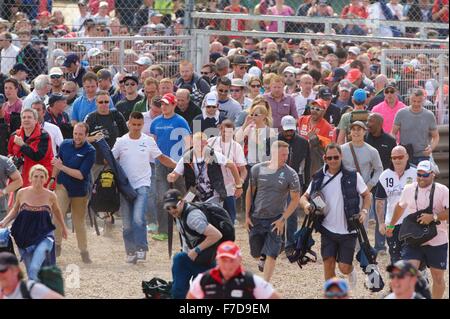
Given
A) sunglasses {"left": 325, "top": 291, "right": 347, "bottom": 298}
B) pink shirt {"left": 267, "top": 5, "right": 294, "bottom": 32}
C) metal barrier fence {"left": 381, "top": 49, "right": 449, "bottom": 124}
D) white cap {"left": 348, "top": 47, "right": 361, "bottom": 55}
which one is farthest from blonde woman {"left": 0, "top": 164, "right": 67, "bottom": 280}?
pink shirt {"left": 267, "top": 5, "right": 294, "bottom": 32}

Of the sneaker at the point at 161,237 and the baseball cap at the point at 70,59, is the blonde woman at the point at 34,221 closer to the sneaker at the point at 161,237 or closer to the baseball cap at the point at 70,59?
the sneaker at the point at 161,237

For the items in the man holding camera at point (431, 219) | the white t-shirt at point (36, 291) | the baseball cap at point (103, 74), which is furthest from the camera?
the baseball cap at point (103, 74)

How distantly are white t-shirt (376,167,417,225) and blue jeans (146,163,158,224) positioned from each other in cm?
315

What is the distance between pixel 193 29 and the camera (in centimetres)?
1820

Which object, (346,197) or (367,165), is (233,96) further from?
(346,197)

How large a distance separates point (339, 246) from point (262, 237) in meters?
0.97

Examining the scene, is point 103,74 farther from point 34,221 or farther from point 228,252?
point 228,252

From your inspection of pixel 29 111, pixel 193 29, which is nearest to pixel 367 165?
pixel 29 111

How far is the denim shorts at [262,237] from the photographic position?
12.9m

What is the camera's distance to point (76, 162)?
45.5 feet

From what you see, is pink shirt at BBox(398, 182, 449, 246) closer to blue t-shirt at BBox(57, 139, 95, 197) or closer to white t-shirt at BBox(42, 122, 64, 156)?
blue t-shirt at BBox(57, 139, 95, 197)

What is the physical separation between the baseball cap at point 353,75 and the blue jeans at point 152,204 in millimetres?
4114

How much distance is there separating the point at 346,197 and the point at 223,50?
8421 mm

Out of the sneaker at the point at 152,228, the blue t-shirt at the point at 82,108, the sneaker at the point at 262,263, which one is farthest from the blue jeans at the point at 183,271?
the blue t-shirt at the point at 82,108
